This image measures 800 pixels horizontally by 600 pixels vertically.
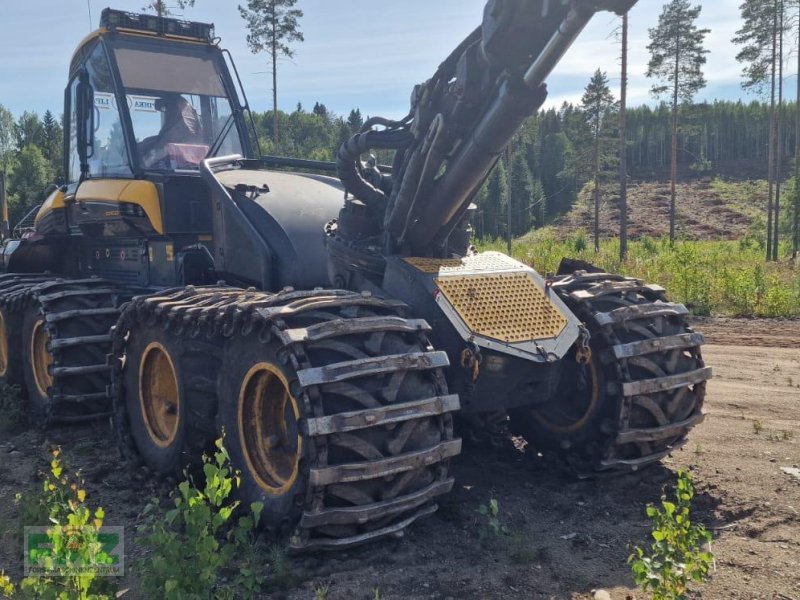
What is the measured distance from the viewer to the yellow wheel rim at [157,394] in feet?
18.6

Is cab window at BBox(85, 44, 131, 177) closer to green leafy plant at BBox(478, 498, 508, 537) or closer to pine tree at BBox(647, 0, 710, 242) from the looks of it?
green leafy plant at BBox(478, 498, 508, 537)

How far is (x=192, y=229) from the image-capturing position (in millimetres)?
7156

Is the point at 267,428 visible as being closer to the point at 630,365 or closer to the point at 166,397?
the point at 166,397

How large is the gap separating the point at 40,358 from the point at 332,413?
524 cm

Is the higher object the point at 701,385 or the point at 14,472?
the point at 701,385

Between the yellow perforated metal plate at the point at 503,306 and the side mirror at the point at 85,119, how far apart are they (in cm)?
483

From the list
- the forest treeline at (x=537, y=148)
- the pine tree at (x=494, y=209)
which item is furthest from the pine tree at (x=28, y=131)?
the pine tree at (x=494, y=209)

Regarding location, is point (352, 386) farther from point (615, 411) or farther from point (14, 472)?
point (14, 472)

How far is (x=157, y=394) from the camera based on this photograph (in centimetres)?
580

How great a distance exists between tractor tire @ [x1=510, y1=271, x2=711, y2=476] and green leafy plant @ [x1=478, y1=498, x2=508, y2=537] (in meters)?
0.91

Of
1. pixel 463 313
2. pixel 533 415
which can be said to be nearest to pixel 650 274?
pixel 533 415

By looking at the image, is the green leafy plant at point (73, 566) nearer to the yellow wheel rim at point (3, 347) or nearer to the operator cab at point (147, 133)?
the operator cab at point (147, 133)

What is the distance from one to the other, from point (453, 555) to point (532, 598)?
0.61 m

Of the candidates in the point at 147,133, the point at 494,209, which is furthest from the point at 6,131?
the point at 147,133
